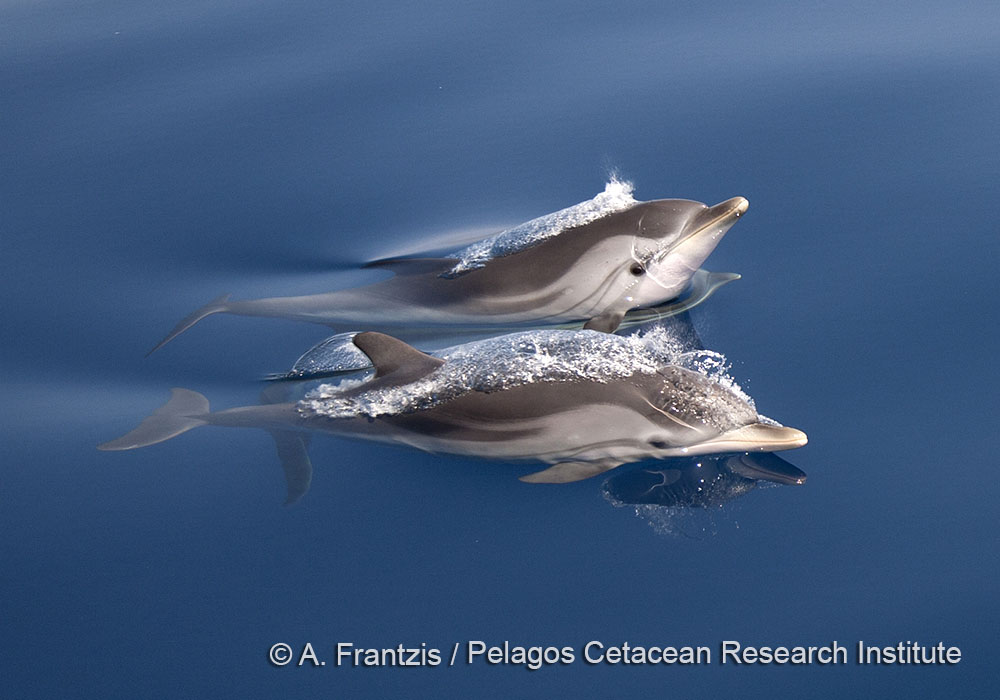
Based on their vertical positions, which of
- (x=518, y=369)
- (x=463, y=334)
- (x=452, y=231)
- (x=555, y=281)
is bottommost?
(x=518, y=369)

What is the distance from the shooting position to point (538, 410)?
5348 millimetres

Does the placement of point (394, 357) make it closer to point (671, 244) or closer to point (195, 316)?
point (195, 316)

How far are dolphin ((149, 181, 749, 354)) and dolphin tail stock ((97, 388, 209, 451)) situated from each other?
812mm

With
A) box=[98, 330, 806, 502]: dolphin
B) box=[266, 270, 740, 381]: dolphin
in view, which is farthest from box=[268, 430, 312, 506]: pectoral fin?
box=[266, 270, 740, 381]: dolphin

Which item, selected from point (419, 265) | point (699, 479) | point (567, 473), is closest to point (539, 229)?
point (419, 265)

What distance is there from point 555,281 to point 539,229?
49 cm

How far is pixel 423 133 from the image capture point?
9.09 meters

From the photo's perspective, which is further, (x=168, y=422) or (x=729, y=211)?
(x=729, y=211)

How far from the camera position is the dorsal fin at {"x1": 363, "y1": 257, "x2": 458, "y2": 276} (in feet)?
23.6

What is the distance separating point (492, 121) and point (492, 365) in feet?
13.1

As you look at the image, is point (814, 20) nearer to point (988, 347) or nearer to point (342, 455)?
point (988, 347)

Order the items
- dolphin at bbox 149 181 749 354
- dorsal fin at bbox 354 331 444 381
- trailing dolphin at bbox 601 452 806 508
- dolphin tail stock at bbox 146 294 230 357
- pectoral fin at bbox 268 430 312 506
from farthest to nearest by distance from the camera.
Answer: dolphin at bbox 149 181 749 354, dolphin tail stock at bbox 146 294 230 357, dorsal fin at bbox 354 331 444 381, pectoral fin at bbox 268 430 312 506, trailing dolphin at bbox 601 452 806 508

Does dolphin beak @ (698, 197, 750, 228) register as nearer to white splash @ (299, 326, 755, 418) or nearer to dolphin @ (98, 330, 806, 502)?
white splash @ (299, 326, 755, 418)

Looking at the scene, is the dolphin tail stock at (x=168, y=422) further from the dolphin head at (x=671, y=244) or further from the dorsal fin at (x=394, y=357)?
the dolphin head at (x=671, y=244)
